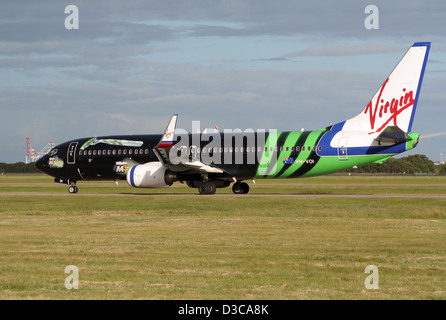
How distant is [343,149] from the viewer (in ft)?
126

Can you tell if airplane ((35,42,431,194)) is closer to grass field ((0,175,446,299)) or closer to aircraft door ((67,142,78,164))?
Result: aircraft door ((67,142,78,164))

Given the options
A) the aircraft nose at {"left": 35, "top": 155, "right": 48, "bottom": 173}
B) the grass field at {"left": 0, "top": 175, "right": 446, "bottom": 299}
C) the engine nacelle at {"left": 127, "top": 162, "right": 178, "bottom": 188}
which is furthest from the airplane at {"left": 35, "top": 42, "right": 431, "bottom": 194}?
the grass field at {"left": 0, "top": 175, "right": 446, "bottom": 299}

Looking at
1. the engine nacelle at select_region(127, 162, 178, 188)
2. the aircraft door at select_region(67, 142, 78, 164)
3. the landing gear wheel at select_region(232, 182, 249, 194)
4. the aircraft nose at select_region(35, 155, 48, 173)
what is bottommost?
the landing gear wheel at select_region(232, 182, 249, 194)

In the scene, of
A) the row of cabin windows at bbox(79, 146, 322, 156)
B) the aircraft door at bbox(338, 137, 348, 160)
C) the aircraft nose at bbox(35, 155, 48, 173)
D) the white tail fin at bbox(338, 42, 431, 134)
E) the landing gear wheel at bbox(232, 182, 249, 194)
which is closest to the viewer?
the white tail fin at bbox(338, 42, 431, 134)

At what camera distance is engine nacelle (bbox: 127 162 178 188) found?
4069 cm

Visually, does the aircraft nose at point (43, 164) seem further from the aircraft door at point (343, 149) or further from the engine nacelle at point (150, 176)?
the aircraft door at point (343, 149)

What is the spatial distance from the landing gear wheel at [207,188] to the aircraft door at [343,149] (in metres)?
8.26

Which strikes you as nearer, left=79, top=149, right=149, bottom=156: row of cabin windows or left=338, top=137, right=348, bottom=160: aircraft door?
left=338, top=137, right=348, bottom=160: aircraft door

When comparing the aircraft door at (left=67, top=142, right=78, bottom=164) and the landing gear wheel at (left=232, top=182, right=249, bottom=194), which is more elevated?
the aircraft door at (left=67, top=142, right=78, bottom=164)

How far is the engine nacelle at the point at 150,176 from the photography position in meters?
40.7

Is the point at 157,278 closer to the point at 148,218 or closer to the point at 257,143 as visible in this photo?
the point at 148,218
